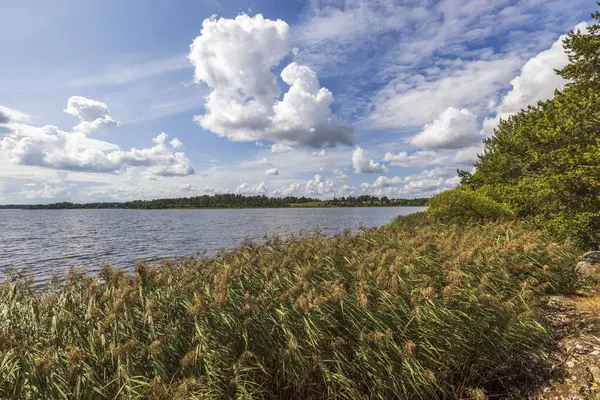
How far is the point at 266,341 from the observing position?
20.3ft

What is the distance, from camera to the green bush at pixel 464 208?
2011cm

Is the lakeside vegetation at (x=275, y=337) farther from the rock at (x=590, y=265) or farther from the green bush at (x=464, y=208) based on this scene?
the green bush at (x=464, y=208)

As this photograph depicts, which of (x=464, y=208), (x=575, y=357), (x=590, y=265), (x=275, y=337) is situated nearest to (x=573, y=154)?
(x=590, y=265)

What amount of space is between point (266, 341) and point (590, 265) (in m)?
11.5

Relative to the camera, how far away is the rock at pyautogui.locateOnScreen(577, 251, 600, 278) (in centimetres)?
1016

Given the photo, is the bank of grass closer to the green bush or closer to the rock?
the rock

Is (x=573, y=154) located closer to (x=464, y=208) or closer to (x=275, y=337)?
(x=464, y=208)

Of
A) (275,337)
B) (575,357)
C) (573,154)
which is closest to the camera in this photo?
(575,357)

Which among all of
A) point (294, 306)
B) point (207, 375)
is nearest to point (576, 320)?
point (294, 306)

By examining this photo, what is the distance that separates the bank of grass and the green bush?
13.2 m

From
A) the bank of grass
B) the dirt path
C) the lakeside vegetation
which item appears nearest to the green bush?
the lakeside vegetation

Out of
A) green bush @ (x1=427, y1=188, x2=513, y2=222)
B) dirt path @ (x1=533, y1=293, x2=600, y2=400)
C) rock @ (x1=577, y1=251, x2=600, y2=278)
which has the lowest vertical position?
dirt path @ (x1=533, y1=293, x2=600, y2=400)

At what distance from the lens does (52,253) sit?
28.3 m

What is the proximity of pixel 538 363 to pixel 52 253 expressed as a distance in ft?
115
